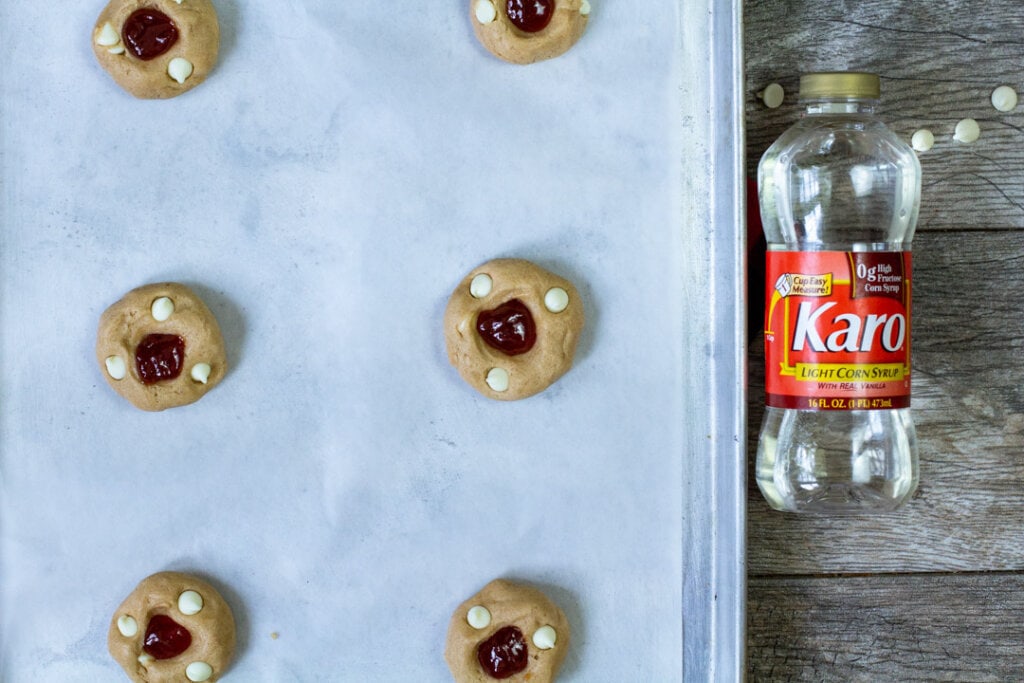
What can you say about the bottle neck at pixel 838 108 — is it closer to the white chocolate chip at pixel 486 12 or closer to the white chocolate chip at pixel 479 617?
the white chocolate chip at pixel 486 12

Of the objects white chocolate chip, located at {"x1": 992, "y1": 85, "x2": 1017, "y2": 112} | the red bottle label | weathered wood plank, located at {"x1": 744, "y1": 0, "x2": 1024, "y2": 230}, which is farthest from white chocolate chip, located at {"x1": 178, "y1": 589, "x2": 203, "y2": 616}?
white chocolate chip, located at {"x1": 992, "y1": 85, "x2": 1017, "y2": 112}

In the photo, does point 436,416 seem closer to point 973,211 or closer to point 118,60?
point 118,60

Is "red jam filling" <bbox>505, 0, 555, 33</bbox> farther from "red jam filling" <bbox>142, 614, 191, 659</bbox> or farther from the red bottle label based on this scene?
"red jam filling" <bbox>142, 614, 191, 659</bbox>

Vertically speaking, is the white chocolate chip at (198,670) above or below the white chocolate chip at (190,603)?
below

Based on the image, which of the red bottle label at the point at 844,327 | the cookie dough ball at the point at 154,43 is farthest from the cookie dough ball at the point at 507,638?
the cookie dough ball at the point at 154,43

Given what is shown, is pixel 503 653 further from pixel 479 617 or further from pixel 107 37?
pixel 107 37

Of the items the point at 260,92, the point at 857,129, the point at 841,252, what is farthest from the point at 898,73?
the point at 260,92
